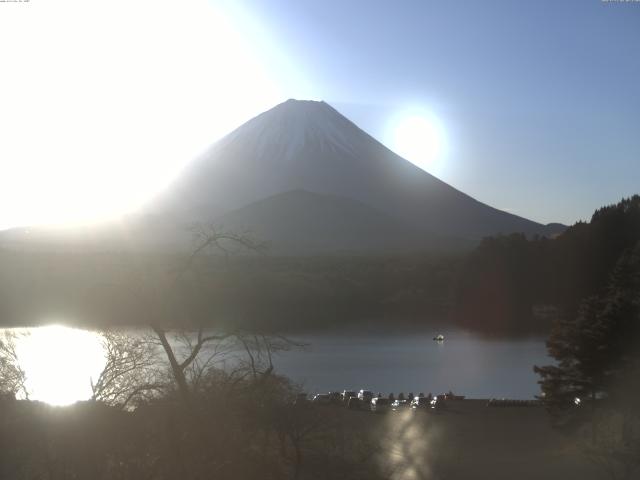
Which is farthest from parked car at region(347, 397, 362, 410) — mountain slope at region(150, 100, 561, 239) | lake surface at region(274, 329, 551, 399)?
mountain slope at region(150, 100, 561, 239)

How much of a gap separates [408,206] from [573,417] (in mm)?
107307

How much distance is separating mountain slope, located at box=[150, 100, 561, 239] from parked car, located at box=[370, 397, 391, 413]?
9498cm

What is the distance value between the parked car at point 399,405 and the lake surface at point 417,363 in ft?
8.79

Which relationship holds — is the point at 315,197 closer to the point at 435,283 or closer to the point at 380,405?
the point at 435,283

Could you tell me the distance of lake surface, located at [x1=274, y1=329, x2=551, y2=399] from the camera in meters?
22.8

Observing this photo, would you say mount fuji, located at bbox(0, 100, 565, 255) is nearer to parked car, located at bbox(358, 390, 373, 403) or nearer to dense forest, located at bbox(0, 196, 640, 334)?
dense forest, located at bbox(0, 196, 640, 334)

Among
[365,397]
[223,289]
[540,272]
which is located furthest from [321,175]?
[223,289]

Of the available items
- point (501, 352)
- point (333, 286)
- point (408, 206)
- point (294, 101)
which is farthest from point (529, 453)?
point (294, 101)

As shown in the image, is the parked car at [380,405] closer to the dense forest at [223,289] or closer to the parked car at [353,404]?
the parked car at [353,404]

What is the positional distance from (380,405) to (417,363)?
36.4ft

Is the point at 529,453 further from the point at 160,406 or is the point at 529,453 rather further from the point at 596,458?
the point at 160,406

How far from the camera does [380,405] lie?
1714cm

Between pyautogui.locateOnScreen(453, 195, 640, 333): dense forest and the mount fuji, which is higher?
the mount fuji

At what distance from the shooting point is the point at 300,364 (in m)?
26.8
